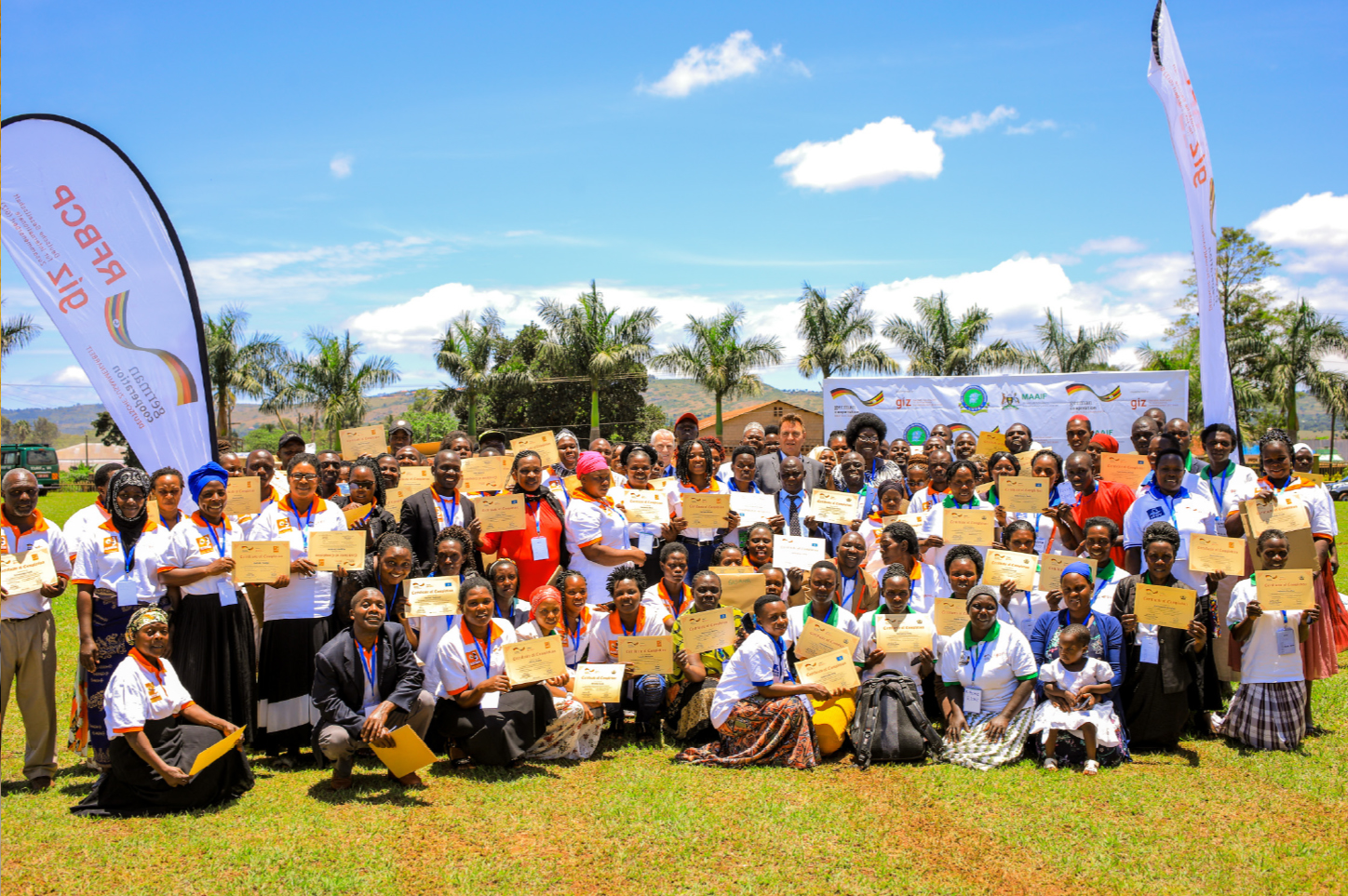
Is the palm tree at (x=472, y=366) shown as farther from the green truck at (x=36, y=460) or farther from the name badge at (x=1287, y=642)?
the name badge at (x=1287, y=642)

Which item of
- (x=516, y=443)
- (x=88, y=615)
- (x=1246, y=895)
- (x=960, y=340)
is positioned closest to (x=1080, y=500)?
(x=1246, y=895)

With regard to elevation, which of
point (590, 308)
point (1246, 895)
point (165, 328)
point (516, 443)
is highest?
point (590, 308)

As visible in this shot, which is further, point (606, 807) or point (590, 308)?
point (590, 308)

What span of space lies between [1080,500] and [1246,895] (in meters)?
3.98

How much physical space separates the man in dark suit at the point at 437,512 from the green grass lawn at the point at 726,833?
178 centimetres

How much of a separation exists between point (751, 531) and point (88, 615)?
16.2 feet

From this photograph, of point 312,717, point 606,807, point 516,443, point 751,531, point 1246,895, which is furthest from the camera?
point 516,443

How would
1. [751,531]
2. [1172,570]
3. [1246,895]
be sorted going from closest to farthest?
[1246,895], [1172,570], [751,531]

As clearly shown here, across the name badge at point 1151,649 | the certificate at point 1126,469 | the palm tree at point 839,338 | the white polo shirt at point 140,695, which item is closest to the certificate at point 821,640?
the name badge at point 1151,649

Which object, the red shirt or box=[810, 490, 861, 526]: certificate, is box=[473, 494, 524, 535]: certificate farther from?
the red shirt

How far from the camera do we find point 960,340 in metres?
45.5

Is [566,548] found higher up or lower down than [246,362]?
lower down

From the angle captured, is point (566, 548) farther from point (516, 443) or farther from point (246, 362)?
point (246, 362)

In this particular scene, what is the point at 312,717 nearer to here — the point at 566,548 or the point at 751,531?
the point at 566,548
